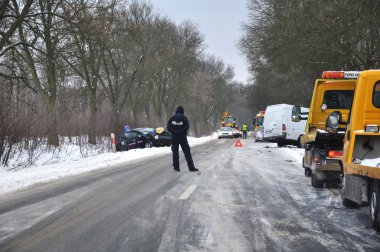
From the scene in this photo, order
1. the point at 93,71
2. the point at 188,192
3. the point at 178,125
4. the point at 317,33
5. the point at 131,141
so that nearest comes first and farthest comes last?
1. the point at 188,192
2. the point at 178,125
3. the point at 317,33
4. the point at 131,141
5. the point at 93,71

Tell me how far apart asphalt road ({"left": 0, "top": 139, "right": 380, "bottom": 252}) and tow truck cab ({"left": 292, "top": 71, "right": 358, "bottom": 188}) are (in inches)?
16.0

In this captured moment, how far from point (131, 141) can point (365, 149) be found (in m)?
24.6

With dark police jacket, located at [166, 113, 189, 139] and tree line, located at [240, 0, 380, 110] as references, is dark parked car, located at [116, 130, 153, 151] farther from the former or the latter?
dark police jacket, located at [166, 113, 189, 139]

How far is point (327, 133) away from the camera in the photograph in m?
10.5

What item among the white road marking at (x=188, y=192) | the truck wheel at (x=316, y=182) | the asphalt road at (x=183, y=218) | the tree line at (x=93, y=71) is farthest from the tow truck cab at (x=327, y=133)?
the tree line at (x=93, y=71)

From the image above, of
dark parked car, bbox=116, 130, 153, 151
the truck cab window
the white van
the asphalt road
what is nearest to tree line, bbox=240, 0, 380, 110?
Answer: the white van

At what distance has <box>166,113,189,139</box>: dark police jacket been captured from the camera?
47.4ft

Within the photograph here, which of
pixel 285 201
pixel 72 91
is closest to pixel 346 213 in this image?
pixel 285 201

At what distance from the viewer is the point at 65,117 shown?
26094 millimetres

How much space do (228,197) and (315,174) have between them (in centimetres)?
245

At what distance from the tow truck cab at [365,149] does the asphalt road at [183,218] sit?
39cm

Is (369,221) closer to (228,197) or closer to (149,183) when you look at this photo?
(228,197)

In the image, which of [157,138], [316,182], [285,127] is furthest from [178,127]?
[157,138]

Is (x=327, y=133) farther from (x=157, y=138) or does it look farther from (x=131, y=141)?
(x=157, y=138)
